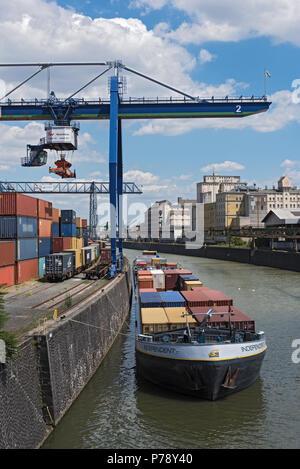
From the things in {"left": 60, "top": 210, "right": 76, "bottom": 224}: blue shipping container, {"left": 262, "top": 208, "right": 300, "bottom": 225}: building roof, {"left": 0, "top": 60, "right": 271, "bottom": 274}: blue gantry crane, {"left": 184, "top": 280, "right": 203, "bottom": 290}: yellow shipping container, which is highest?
{"left": 0, "top": 60, "right": 271, "bottom": 274}: blue gantry crane

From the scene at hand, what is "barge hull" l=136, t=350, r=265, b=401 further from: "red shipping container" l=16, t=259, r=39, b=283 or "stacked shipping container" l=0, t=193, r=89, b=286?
"red shipping container" l=16, t=259, r=39, b=283

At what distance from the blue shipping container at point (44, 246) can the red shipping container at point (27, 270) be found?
4.50ft

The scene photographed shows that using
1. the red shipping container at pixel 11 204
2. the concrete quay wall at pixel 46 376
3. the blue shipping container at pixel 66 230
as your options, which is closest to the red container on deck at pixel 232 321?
the concrete quay wall at pixel 46 376

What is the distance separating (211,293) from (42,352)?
1625cm

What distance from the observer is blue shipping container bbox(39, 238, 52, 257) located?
4086 centimetres

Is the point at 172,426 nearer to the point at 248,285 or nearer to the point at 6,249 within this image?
the point at 6,249

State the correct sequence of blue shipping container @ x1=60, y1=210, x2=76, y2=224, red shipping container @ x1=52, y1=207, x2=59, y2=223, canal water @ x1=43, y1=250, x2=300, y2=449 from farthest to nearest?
blue shipping container @ x1=60, y1=210, x2=76, y2=224, red shipping container @ x1=52, y1=207, x2=59, y2=223, canal water @ x1=43, y1=250, x2=300, y2=449

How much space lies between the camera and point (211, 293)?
29.5 meters

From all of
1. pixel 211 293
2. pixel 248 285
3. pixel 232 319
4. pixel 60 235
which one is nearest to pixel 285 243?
pixel 248 285

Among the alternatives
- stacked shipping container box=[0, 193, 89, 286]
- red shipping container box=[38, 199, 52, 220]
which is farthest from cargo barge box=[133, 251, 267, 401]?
red shipping container box=[38, 199, 52, 220]

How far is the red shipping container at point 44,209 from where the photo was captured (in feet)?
136

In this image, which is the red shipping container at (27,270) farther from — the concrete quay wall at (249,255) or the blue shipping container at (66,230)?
the concrete quay wall at (249,255)

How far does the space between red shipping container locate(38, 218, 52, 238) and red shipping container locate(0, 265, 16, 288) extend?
24.4 feet

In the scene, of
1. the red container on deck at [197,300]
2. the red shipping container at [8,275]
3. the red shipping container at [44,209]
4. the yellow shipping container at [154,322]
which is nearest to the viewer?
the yellow shipping container at [154,322]
